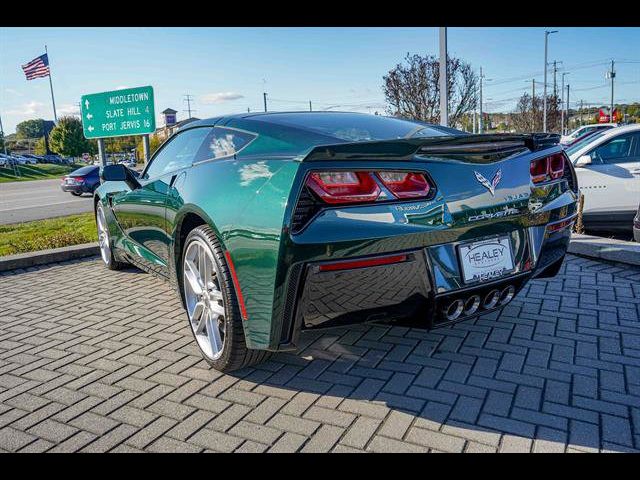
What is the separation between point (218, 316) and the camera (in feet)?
9.24

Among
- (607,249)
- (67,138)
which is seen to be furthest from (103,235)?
(67,138)

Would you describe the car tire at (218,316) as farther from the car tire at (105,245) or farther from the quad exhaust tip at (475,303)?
the car tire at (105,245)

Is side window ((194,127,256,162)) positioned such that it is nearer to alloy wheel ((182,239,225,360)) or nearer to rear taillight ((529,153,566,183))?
alloy wheel ((182,239,225,360))

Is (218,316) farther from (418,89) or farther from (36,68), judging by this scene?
(36,68)

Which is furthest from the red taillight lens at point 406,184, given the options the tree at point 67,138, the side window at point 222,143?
the tree at point 67,138

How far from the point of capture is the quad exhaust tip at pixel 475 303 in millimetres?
2441

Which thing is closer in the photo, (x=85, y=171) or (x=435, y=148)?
(x=435, y=148)

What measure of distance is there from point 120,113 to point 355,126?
7.77m

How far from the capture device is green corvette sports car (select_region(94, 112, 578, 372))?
218 cm

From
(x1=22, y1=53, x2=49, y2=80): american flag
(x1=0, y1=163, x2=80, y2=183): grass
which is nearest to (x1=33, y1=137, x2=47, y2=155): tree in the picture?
(x1=0, y1=163, x2=80, y2=183): grass

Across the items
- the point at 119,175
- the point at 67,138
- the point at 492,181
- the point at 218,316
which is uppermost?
the point at 67,138

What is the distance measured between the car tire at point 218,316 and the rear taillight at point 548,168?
5.57 feet

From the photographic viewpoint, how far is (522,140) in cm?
274
